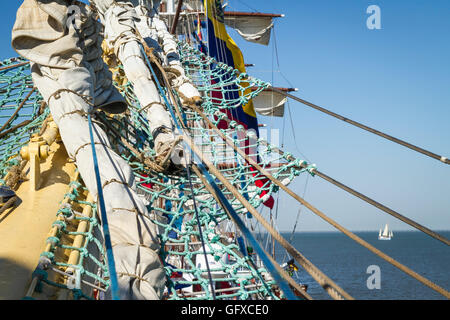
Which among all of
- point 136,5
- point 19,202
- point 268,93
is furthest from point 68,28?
point 268,93

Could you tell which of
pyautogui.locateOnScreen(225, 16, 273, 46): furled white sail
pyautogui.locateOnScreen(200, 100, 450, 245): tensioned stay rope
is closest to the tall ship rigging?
pyautogui.locateOnScreen(200, 100, 450, 245): tensioned stay rope

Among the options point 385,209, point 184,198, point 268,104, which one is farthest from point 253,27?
point 385,209

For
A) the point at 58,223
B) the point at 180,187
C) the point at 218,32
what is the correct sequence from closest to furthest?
the point at 58,223 → the point at 180,187 → the point at 218,32

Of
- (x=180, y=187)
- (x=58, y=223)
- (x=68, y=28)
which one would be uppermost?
(x=68, y=28)

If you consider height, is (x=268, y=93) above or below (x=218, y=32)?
below

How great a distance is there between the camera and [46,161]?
2.40 m

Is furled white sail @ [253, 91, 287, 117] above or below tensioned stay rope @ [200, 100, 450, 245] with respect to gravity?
below

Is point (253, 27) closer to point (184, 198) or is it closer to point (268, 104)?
point (268, 104)

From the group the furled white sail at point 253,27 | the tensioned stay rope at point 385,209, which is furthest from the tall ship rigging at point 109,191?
the furled white sail at point 253,27

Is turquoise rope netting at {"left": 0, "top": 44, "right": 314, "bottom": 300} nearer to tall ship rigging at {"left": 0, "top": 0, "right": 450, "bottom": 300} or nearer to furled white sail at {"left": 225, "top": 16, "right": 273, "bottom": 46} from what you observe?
tall ship rigging at {"left": 0, "top": 0, "right": 450, "bottom": 300}
